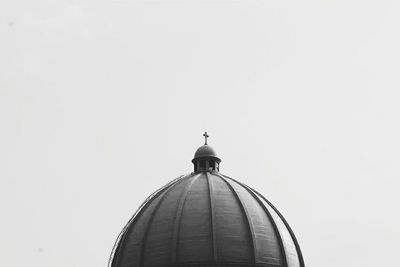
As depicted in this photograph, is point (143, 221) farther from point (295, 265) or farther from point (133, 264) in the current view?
point (295, 265)

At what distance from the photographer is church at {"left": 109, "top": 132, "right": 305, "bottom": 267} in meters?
28.3

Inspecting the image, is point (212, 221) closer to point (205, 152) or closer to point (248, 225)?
point (248, 225)

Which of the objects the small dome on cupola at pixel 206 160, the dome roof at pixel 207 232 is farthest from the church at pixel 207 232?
the small dome on cupola at pixel 206 160

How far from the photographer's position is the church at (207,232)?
28298 mm

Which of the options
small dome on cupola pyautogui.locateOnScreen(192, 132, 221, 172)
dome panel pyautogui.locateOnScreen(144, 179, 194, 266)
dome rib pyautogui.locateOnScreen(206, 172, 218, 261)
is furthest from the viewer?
small dome on cupola pyautogui.locateOnScreen(192, 132, 221, 172)

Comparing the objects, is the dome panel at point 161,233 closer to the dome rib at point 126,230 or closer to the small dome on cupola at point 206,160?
the dome rib at point 126,230

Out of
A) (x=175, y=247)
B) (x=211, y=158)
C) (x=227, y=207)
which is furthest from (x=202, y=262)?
(x=211, y=158)

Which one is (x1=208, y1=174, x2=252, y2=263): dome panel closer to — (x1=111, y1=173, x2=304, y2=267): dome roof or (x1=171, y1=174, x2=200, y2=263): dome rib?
(x1=111, y1=173, x2=304, y2=267): dome roof

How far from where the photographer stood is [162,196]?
31641 millimetres

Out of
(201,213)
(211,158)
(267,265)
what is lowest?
(267,265)

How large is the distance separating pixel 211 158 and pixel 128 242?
774 centimetres

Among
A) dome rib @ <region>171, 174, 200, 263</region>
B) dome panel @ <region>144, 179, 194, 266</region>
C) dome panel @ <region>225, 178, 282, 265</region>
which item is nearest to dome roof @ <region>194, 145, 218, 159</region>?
dome rib @ <region>171, 174, 200, 263</region>

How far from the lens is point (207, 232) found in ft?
94.3

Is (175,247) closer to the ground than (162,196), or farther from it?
closer to the ground
